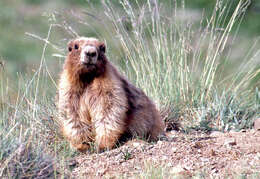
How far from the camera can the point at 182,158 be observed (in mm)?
6027

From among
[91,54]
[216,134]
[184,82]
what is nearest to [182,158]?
[216,134]

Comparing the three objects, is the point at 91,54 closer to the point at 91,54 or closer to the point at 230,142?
the point at 91,54

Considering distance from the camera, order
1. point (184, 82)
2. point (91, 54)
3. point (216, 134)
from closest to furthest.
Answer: point (91, 54) < point (216, 134) < point (184, 82)

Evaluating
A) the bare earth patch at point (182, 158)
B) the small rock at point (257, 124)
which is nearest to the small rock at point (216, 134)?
the bare earth patch at point (182, 158)

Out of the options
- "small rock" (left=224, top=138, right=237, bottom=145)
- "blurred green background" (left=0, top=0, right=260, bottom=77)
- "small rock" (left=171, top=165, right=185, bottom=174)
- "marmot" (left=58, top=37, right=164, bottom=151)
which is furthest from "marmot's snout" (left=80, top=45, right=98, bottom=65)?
"blurred green background" (left=0, top=0, right=260, bottom=77)

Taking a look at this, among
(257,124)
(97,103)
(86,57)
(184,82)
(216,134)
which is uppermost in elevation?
(86,57)

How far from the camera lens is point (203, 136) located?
6.77 metres

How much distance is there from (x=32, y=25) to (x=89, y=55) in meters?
11.1

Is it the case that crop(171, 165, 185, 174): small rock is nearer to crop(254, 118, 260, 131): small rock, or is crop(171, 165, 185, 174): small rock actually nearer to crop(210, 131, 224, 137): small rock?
crop(210, 131, 224, 137): small rock

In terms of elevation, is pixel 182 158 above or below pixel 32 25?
below

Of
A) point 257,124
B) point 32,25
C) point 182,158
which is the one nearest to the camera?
point 182,158

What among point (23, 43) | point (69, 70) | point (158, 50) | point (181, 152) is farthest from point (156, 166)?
point (23, 43)

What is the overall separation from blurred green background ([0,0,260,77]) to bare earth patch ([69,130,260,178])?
774cm

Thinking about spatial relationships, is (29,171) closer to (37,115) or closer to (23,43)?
(37,115)
